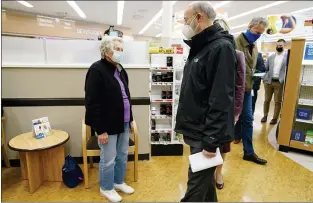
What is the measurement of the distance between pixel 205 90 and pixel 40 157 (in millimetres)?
1932

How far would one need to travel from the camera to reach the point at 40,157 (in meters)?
2.33

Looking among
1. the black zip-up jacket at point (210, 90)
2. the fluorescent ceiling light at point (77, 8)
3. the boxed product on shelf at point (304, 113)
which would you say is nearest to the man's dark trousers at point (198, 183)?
the black zip-up jacket at point (210, 90)

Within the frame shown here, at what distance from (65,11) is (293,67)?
32.8 feet

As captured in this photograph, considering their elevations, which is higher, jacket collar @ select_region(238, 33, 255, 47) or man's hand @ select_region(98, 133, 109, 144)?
jacket collar @ select_region(238, 33, 255, 47)

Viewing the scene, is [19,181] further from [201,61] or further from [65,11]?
[65,11]

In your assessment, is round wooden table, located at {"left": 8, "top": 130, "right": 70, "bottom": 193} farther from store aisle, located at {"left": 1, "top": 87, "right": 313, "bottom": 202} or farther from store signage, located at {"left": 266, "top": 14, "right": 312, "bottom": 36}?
store signage, located at {"left": 266, "top": 14, "right": 312, "bottom": 36}

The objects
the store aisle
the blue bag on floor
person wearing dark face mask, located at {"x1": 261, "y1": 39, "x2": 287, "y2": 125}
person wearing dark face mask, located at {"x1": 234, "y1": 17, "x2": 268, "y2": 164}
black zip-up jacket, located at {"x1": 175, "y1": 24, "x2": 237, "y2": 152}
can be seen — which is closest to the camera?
black zip-up jacket, located at {"x1": 175, "y1": 24, "x2": 237, "y2": 152}

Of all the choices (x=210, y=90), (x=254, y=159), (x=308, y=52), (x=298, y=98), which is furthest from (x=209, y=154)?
(x=308, y=52)

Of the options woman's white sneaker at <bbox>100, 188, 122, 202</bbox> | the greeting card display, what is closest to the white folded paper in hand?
woman's white sneaker at <bbox>100, 188, 122, 202</bbox>

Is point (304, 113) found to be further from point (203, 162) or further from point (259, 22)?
point (203, 162)

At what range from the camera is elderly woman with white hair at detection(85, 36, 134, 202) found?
1832 mm

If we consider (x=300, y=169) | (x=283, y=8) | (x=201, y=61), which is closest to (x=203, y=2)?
(x=201, y=61)

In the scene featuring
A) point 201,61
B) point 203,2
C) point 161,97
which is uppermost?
point 203,2

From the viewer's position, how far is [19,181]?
7.75 feet
